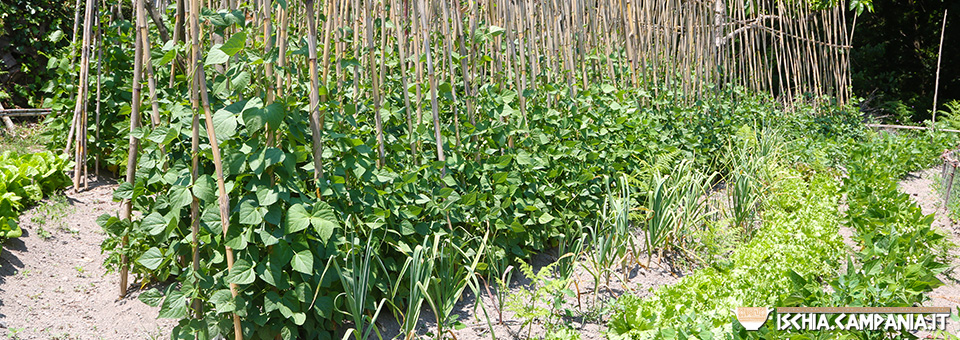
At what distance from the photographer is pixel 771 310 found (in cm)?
224

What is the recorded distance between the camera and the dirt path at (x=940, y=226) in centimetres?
293

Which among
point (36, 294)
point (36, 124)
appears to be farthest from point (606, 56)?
point (36, 124)

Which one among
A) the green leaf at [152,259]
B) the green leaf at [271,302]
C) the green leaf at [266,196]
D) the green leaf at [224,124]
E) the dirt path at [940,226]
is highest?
the green leaf at [224,124]

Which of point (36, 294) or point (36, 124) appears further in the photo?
point (36, 124)

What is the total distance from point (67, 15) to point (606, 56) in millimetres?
5039

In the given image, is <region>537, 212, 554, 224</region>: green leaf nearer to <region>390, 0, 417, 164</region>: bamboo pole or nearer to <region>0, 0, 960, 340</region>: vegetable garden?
<region>0, 0, 960, 340</region>: vegetable garden

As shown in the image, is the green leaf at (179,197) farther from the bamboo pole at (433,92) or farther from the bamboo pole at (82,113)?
the bamboo pole at (82,113)

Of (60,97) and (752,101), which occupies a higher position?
(60,97)

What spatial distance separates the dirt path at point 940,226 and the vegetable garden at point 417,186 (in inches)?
6.7

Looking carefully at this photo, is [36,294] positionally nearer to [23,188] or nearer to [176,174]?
[23,188]

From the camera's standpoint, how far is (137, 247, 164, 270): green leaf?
1.91 metres

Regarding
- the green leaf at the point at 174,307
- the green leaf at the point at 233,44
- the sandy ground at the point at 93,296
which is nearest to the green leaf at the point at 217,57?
the green leaf at the point at 233,44

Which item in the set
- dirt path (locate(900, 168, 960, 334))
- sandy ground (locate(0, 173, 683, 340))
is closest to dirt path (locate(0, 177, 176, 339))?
sandy ground (locate(0, 173, 683, 340))
